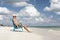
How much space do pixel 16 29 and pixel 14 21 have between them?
2.32ft

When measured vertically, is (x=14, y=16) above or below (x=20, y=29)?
above

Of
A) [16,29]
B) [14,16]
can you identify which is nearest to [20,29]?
[16,29]

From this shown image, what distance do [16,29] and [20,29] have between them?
0.35 metres

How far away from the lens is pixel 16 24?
1489 centimetres

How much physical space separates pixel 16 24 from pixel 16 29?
48 cm

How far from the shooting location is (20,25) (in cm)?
1459

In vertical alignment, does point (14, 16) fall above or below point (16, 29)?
above

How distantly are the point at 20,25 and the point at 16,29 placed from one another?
712 mm

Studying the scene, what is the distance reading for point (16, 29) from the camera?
15086mm

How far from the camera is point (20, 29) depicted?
49.3ft

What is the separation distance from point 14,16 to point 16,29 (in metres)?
1.18

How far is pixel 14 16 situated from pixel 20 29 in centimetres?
130

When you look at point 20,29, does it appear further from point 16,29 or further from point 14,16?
point 14,16
